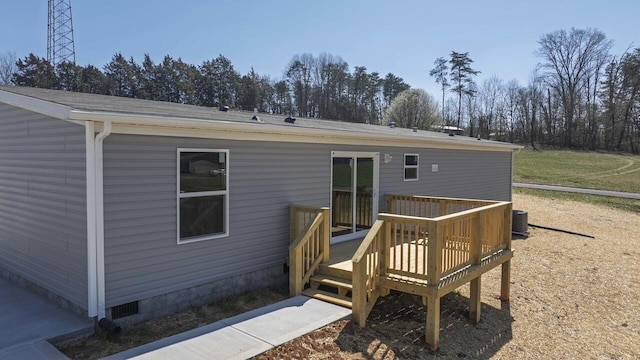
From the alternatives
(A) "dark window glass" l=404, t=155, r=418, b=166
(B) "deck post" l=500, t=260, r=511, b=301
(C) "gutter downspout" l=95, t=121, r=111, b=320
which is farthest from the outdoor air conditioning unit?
(C) "gutter downspout" l=95, t=121, r=111, b=320

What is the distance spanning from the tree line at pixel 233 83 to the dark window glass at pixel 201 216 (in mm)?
21800

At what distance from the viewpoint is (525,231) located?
1202cm

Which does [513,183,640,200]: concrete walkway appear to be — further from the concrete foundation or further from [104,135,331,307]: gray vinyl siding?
the concrete foundation

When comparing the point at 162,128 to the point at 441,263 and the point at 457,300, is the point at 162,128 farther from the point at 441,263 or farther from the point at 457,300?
the point at 457,300

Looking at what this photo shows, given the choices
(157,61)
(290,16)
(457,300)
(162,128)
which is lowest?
(457,300)

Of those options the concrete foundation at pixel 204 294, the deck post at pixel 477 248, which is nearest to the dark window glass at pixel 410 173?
the deck post at pixel 477 248

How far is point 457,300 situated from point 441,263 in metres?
2.02

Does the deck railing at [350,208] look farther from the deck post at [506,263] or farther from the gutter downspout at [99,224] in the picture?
the gutter downspout at [99,224]

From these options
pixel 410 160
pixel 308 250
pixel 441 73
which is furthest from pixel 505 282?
pixel 441 73

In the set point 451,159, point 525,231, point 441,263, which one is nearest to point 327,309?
point 441,263

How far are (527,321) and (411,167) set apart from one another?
4139 mm

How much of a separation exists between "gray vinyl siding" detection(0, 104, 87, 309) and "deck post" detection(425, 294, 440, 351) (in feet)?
12.9

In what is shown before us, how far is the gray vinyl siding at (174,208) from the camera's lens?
191 inches

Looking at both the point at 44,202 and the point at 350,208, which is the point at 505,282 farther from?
the point at 44,202
